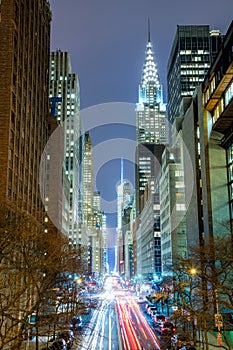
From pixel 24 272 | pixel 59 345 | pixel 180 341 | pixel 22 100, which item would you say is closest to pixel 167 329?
pixel 180 341

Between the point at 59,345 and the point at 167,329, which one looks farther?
the point at 167,329

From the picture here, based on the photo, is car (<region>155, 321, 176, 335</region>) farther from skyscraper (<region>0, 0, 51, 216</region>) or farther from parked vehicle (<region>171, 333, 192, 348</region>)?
skyscraper (<region>0, 0, 51, 216</region>)

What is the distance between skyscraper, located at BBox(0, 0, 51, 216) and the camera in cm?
6544

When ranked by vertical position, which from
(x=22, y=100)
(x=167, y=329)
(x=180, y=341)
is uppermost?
(x=22, y=100)

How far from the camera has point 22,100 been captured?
243 ft

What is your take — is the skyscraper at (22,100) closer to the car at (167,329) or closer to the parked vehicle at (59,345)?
the parked vehicle at (59,345)


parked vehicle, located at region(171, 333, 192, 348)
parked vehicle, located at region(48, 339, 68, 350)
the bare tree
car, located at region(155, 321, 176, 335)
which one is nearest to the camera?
the bare tree

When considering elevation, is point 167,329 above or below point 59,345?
below

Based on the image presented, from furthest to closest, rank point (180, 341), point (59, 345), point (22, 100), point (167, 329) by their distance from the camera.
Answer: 1. point (22, 100)
2. point (167, 329)
3. point (59, 345)
4. point (180, 341)

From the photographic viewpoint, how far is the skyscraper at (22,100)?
2576 inches

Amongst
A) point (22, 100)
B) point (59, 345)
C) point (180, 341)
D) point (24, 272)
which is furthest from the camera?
point (22, 100)

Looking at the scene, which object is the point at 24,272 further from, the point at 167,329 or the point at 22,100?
the point at 22,100

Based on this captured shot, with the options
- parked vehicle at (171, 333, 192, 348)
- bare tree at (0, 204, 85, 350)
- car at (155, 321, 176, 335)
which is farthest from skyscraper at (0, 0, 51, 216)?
parked vehicle at (171, 333, 192, 348)

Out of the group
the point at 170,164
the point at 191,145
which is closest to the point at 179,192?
the point at 170,164
